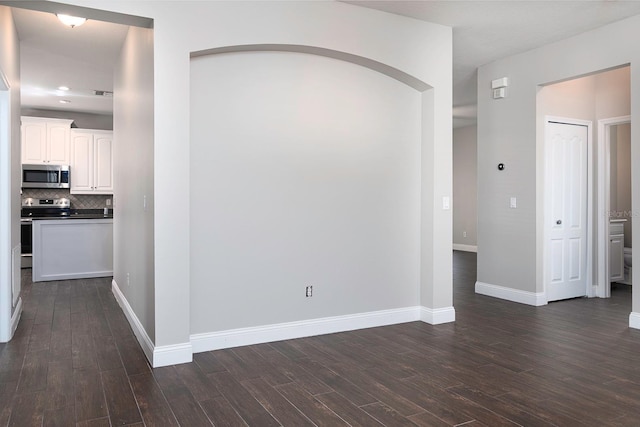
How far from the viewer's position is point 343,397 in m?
2.79

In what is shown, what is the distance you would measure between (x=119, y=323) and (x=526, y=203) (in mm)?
4577

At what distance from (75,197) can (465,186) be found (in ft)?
27.9

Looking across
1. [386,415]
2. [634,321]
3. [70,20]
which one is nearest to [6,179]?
[70,20]

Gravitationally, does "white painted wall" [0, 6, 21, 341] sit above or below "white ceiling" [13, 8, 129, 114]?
below

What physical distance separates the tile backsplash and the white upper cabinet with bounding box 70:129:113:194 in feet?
1.47

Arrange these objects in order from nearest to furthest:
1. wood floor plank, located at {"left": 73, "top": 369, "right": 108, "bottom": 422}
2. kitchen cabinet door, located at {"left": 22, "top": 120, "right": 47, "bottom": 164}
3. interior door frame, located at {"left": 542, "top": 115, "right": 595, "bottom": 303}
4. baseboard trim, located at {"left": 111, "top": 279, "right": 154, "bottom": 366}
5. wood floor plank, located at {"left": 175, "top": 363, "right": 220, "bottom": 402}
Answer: wood floor plank, located at {"left": 73, "top": 369, "right": 108, "bottom": 422}
wood floor plank, located at {"left": 175, "top": 363, "right": 220, "bottom": 402}
baseboard trim, located at {"left": 111, "top": 279, "right": 154, "bottom": 366}
interior door frame, located at {"left": 542, "top": 115, "right": 595, "bottom": 303}
kitchen cabinet door, located at {"left": 22, "top": 120, "right": 47, "bottom": 164}

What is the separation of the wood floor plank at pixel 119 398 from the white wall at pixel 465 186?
9.20 meters

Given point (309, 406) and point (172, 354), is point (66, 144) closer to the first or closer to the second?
point (172, 354)

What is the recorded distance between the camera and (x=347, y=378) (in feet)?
10.1

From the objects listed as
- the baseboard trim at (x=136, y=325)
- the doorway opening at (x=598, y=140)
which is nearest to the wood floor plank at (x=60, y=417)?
the baseboard trim at (x=136, y=325)

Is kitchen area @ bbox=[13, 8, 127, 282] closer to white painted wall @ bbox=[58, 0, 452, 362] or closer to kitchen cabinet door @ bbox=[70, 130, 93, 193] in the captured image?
kitchen cabinet door @ bbox=[70, 130, 93, 193]

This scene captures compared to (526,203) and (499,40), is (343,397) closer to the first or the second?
(526,203)

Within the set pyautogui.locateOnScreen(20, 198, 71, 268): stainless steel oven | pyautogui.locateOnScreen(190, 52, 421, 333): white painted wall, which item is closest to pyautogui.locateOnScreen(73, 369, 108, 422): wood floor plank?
pyautogui.locateOnScreen(190, 52, 421, 333): white painted wall

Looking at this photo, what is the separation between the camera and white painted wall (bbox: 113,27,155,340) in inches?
139
